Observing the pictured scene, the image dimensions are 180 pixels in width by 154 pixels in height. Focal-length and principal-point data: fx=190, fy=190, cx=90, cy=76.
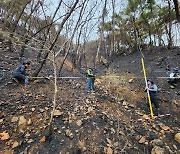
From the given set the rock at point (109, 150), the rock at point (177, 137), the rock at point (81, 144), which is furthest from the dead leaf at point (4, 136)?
the rock at point (177, 137)

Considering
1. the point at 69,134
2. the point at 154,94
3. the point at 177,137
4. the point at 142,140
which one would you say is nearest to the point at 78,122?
the point at 69,134

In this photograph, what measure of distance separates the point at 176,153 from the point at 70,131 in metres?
3.64

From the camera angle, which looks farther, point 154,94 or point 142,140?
point 154,94

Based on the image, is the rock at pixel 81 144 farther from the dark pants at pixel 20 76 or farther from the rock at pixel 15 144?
the dark pants at pixel 20 76

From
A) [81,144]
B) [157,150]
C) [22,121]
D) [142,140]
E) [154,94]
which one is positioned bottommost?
[157,150]

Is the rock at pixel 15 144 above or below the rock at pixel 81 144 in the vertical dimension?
above

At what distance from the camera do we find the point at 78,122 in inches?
258

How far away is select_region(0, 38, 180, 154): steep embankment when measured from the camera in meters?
5.61

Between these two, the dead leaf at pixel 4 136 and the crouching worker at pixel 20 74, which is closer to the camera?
the dead leaf at pixel 4 136

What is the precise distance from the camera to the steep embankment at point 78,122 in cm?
561

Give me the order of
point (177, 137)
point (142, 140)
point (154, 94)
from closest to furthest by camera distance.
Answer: point (142, 140)
point (177, 137)
point (154, 94)

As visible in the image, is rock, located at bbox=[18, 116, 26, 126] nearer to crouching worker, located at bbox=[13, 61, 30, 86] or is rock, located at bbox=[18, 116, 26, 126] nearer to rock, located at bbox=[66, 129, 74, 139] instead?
rock, located at bbox=[66, 129, 74, 139]

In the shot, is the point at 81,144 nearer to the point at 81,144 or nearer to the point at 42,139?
the point at 81,144

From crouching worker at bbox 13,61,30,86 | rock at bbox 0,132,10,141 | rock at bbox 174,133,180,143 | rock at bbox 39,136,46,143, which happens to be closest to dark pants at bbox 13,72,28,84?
crouching worker at bbox 13,61,30,86
